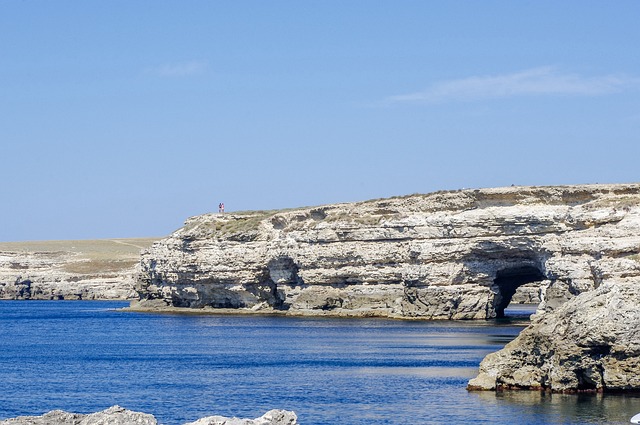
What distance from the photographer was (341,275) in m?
76.8

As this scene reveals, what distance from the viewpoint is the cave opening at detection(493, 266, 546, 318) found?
234ft

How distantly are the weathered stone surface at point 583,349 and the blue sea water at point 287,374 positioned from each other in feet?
1.99

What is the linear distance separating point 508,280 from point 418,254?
8.76 meters

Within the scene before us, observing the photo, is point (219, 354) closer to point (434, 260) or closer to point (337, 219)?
point (434, 260)

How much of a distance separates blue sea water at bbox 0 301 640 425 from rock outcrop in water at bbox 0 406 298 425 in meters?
10.6

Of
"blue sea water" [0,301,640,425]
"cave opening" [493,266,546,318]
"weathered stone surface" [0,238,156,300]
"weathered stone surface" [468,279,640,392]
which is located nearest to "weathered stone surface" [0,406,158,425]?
"blue sea water" [0,301,640,425]

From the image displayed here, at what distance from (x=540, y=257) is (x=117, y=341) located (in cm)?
2520

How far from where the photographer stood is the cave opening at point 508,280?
2810 inches

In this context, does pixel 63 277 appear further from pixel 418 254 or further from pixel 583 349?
pixel 583 349

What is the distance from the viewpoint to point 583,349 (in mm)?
29312

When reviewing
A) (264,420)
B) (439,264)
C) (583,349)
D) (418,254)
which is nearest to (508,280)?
(439,264)

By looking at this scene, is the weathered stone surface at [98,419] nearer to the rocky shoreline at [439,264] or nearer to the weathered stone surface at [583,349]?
the weathered stone surface at [583,349]

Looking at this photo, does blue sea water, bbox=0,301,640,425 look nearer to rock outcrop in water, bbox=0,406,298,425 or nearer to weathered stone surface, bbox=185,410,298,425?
weathered stone surface, bbox=185,410,298,425

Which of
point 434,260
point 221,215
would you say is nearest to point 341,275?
point 434,260
